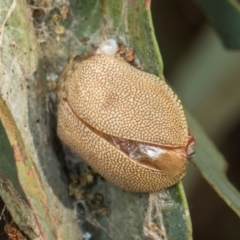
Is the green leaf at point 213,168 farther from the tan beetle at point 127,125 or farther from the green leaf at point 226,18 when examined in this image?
the green leaf at point 226,18

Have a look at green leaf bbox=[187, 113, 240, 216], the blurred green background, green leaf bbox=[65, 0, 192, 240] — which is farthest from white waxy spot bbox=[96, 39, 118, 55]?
the blurred green background

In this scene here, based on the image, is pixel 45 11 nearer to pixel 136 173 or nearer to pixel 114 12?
pixel 114 12

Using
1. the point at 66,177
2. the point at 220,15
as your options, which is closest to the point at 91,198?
the point at 66,177

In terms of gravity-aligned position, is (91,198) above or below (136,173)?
below

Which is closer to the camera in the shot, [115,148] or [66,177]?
[115,148]

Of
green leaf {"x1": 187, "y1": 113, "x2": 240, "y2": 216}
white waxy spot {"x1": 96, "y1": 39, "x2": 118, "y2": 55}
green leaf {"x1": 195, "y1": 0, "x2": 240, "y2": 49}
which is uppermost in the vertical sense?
green leaf {"x1": 195, "y1": 0, "x2": 240, "y2": 49}

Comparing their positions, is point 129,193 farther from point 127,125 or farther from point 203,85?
point 203,85

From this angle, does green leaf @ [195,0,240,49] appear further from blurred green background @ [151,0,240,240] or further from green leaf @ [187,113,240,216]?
blurred green background @ [151,0,240,240]

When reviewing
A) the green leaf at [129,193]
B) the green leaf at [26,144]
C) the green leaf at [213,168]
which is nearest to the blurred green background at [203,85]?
the green leaf at [213,168]
